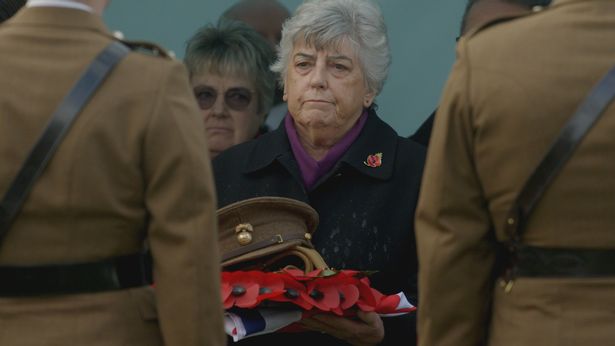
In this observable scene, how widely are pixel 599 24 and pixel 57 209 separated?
4.74 feet

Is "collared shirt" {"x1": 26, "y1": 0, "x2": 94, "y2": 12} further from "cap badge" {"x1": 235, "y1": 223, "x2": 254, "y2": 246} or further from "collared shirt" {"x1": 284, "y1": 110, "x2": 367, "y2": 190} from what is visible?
"collared shirt" {"x1": 284, "y1": 110, "x2": 367, "y2": 190}

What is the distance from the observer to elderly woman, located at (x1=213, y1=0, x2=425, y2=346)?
5.15m

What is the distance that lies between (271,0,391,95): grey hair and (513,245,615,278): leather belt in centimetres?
163

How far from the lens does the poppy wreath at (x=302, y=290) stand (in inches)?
185

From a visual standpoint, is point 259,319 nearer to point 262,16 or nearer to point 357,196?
point 357,196

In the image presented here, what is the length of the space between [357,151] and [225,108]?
1.06m

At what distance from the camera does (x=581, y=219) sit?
3.87m

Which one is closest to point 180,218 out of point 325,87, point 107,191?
point 107,191

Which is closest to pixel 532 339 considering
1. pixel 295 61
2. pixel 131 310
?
pixel 131 310

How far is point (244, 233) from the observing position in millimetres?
4855

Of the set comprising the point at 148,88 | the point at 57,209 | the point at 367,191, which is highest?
the point at 148,88

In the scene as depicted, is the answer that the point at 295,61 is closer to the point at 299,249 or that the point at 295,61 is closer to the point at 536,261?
the point at 299,249

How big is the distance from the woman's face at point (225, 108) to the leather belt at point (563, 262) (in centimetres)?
249

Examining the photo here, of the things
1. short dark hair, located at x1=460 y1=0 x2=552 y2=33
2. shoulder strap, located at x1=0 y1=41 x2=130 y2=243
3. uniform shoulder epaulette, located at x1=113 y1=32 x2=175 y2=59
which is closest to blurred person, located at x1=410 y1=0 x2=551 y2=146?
short dark hair, located at x1=460 y1=0 x2=552 y2=33
